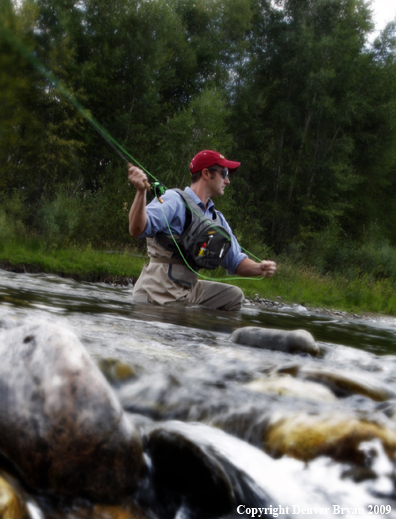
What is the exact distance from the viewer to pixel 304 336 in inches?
157

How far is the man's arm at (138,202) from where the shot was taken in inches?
152

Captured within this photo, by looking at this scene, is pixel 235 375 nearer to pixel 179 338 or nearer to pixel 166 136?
pixel 179 338

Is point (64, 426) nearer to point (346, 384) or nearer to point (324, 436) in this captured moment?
point (324, 436)

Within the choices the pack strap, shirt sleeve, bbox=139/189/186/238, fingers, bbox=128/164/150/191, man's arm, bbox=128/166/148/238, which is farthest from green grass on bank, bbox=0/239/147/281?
fingers, bbox=128/164/150/191

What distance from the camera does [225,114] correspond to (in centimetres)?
2231

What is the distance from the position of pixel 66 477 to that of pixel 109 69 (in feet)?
73.8

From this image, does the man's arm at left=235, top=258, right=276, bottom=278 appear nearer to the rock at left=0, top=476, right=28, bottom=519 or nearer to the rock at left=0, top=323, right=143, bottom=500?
the rock at left=0, top=323, right=143, bottom=500

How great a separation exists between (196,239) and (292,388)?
2411 mm

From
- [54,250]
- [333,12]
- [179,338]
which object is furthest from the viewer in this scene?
[333,12]

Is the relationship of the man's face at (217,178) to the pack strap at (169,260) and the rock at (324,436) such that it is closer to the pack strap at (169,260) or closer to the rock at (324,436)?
the pack strap at (169,260)

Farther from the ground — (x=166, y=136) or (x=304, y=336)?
(x=166, y=136)

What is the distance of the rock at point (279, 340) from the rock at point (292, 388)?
107 centimetres

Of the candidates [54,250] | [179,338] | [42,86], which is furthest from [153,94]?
[179,338]

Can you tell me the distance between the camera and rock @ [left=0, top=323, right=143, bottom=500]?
5.35 ft
